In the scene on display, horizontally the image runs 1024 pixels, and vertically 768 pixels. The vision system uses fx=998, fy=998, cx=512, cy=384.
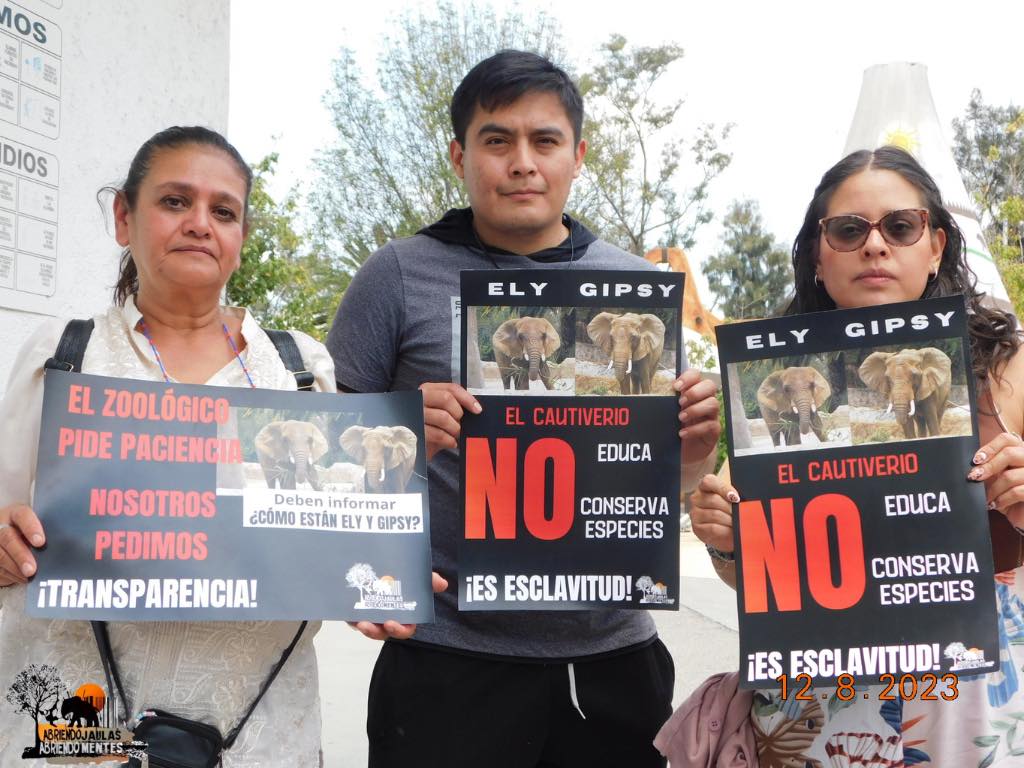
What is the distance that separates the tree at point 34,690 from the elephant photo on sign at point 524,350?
1.05m

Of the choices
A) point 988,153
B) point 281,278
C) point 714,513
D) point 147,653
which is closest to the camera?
point 147,653

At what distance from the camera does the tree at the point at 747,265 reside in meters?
47.5

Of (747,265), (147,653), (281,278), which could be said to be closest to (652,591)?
(147,653)

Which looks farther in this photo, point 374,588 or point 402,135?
point 402,135

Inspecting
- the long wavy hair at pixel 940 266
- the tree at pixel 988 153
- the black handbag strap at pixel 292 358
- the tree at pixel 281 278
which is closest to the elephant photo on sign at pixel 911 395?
the long wavy hair at pixel 940 266

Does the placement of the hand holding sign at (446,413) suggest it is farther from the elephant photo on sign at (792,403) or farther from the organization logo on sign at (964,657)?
the organization logo on sign at (964,657)

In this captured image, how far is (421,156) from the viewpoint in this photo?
22.9 meters

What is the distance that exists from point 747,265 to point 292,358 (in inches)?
1899

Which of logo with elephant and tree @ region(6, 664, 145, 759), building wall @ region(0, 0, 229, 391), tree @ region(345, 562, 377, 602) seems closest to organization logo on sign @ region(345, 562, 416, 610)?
tree @ region(345, 562, 377, 602)

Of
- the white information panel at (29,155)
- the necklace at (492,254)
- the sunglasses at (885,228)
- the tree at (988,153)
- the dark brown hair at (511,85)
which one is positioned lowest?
the sunglasses at (885,228)

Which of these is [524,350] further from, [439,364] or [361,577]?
[361,577]

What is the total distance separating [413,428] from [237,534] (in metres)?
0.40

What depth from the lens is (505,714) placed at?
2.30m

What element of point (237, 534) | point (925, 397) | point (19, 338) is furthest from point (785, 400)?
point (19, 338)
